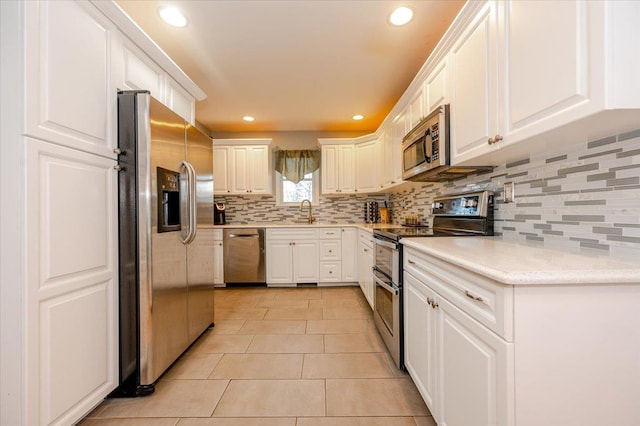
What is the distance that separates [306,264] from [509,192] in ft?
9.31

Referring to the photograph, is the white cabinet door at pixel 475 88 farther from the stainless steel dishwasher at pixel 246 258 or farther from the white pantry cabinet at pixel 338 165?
the stainless steel dishwasher at pixel 246 258

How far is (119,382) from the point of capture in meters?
1.63

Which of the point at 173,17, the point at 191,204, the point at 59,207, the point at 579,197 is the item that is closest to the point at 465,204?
the point at 579,197

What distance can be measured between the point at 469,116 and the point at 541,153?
1.33 feet

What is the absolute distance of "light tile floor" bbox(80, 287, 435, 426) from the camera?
1.47 m

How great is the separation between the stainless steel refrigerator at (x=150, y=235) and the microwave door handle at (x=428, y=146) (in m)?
1.71

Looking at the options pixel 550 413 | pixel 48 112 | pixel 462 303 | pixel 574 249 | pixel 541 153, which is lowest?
pixel 550 413

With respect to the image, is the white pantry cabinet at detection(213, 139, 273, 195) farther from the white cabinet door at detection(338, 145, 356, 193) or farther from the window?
the white cabinet door at detection(338, 145, 356, 193)

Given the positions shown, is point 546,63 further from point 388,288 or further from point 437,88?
point 388,288

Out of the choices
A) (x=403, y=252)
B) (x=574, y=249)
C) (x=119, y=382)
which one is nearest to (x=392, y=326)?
(x=403, y=252)

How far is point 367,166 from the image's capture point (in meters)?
4.21

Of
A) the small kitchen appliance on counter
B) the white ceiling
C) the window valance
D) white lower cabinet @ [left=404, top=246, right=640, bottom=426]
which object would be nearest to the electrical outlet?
white lower cabinet @ [left=404, top=246, right=640, bottom=426]

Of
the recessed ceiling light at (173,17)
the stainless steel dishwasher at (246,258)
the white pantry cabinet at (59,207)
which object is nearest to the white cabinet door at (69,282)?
the white pantry cabinet at (59,207)

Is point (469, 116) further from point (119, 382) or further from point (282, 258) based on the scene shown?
point (282, 258)
